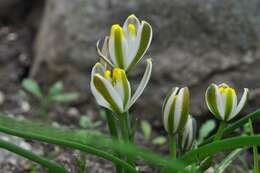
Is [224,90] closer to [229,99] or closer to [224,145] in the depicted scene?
[229,99]

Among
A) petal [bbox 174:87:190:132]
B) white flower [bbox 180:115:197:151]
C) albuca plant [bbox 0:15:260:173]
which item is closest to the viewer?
albuca plant [bbox 0:15:260:173]

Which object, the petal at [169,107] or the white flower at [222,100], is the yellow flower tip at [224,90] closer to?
the white flower at [222,100]

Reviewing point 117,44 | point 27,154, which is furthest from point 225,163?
point 27,154

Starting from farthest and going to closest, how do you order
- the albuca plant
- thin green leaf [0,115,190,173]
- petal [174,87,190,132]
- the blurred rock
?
the blurred rock
petal [174,87,190,132]
the albuca plant
thin green leaf [0,115,190,173]

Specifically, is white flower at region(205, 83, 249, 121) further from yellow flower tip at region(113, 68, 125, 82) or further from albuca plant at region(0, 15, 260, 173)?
yellow flower tip at region(113, 68, 125, 82)

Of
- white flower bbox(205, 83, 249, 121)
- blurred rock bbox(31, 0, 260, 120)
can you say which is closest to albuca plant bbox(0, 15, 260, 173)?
→ white flower bbox(205, 83, 249, 121)

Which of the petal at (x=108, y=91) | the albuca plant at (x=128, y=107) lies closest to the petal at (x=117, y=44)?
the albuca plant at (x=128, y=107)

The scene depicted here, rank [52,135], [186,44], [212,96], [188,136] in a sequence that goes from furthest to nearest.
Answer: [186,44]
[188,136]
[212,96]
[52,135]
